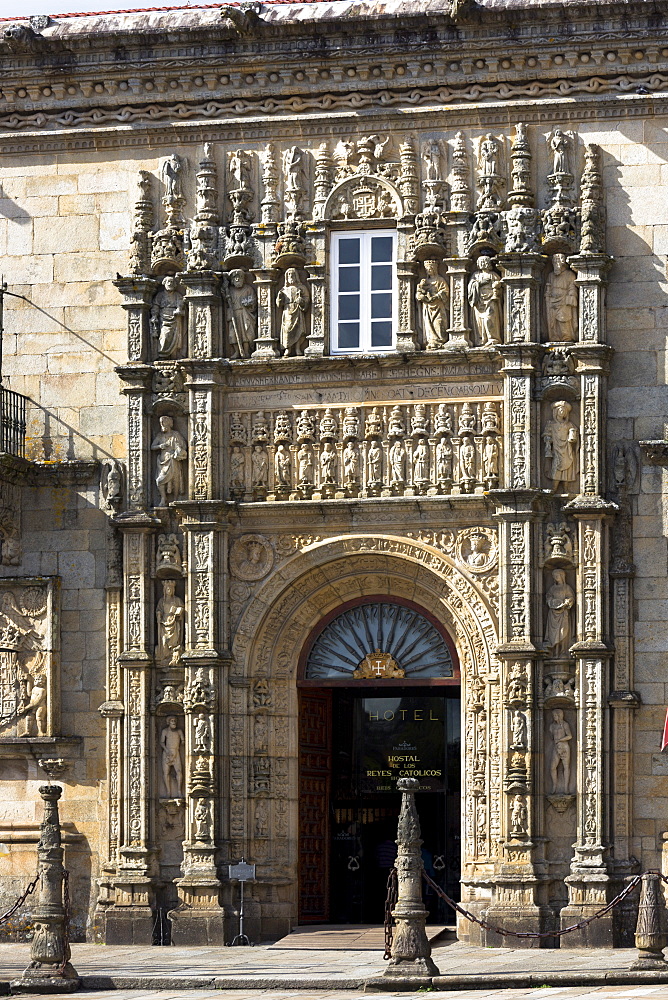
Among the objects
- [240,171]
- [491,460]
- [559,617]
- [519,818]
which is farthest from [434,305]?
[519,818]

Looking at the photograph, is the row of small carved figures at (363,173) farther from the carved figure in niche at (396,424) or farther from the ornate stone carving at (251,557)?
the ornate stone carving at (251,557)

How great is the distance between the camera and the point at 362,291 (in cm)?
2602

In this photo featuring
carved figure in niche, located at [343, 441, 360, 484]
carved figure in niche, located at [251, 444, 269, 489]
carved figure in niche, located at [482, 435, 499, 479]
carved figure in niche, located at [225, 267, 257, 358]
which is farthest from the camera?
carved figure in niche, located at [225, 267, 257, 358]

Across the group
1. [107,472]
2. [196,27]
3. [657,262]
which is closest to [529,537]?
[657,262]

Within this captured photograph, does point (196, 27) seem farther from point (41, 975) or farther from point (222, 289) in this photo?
point (41, 975)

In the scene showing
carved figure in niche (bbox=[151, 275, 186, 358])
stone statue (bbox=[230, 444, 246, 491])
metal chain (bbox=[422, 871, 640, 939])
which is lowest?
metal chain (bbox=[422, 871, 640, 939])

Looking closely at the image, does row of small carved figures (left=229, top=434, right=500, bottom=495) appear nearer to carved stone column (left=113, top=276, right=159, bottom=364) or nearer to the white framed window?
the white framed window

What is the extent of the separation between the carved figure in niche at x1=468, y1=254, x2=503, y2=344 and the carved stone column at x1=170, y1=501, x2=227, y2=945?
3.83 metres

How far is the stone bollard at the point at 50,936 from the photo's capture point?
21.3m

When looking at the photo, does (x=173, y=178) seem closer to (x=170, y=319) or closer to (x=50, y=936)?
(x=170, y=319)

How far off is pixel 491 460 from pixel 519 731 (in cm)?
320

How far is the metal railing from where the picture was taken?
1029 inches

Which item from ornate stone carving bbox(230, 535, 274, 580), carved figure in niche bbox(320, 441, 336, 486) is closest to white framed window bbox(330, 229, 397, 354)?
carved figure in niche bbox(320, 441, 336, 486)

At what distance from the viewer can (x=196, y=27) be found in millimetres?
26094
